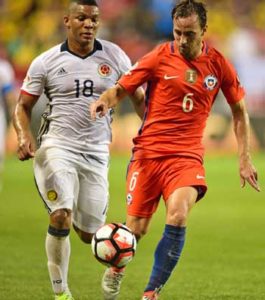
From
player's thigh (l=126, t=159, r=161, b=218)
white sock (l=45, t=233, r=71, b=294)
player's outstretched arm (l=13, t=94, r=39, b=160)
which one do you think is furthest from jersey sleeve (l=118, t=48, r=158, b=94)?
white sock (l=45, t=233, r=71, b=294)

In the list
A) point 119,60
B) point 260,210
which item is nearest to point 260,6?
point 260,210

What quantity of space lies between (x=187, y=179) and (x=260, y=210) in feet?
22.5

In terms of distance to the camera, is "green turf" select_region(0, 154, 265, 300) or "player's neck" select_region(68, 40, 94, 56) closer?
"player's neck" select_region(68, 40, 94, 56)

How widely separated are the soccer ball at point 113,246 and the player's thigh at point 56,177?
0.46 metres

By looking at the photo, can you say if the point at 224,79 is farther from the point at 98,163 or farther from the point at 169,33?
the point at 169,33

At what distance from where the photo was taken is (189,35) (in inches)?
262

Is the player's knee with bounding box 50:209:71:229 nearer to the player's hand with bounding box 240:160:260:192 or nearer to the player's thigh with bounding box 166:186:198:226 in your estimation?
the player's thigh with bounding box 166:186:198:226

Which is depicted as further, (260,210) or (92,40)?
(260,210)

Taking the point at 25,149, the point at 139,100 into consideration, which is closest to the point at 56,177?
the point at 25,149

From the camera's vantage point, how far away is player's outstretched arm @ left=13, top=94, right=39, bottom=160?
679 centimetres

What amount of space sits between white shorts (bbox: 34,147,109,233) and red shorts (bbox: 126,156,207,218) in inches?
13.6

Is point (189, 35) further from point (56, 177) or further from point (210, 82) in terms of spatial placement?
point (56, 177)

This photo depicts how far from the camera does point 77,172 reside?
7.09 metres

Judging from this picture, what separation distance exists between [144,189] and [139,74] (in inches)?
33.1
